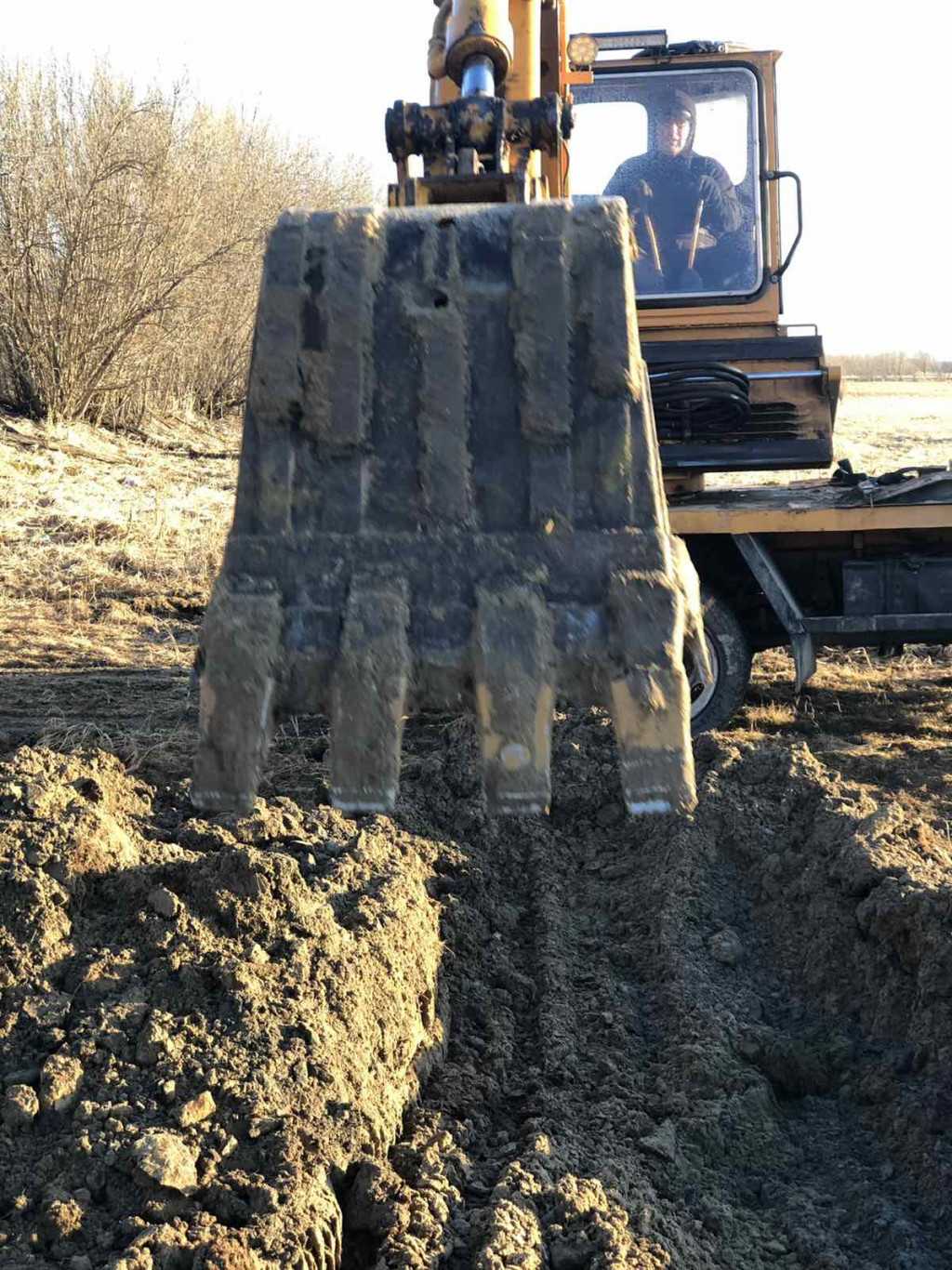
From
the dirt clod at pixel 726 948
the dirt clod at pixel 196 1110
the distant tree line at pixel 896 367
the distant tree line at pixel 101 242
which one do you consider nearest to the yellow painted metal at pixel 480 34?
the dirt clod at pixel 726 948

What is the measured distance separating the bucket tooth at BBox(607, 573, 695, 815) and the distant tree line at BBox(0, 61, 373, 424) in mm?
11931

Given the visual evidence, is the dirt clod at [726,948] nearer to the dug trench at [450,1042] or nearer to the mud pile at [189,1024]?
the dug trench at [450,1042]

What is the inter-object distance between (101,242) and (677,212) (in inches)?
347

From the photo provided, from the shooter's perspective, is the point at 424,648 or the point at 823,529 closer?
the point at 424,648

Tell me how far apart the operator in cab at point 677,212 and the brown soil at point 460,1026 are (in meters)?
2.84

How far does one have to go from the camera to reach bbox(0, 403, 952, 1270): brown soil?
8.33ft

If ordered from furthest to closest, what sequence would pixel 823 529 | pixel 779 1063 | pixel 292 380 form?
pixel 823 529, pixel 779 1063, pixel 292 380

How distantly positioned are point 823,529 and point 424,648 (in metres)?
3.45

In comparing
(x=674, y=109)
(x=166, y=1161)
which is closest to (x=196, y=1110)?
(x=166, y=1161)

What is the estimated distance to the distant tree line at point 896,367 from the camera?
46884mm

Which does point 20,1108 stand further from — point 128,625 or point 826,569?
point 128,625

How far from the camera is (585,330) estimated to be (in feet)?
8.86

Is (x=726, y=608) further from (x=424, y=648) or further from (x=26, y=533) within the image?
(x=26, y=533)

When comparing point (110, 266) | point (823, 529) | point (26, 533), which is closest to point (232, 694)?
point (823, 529)
